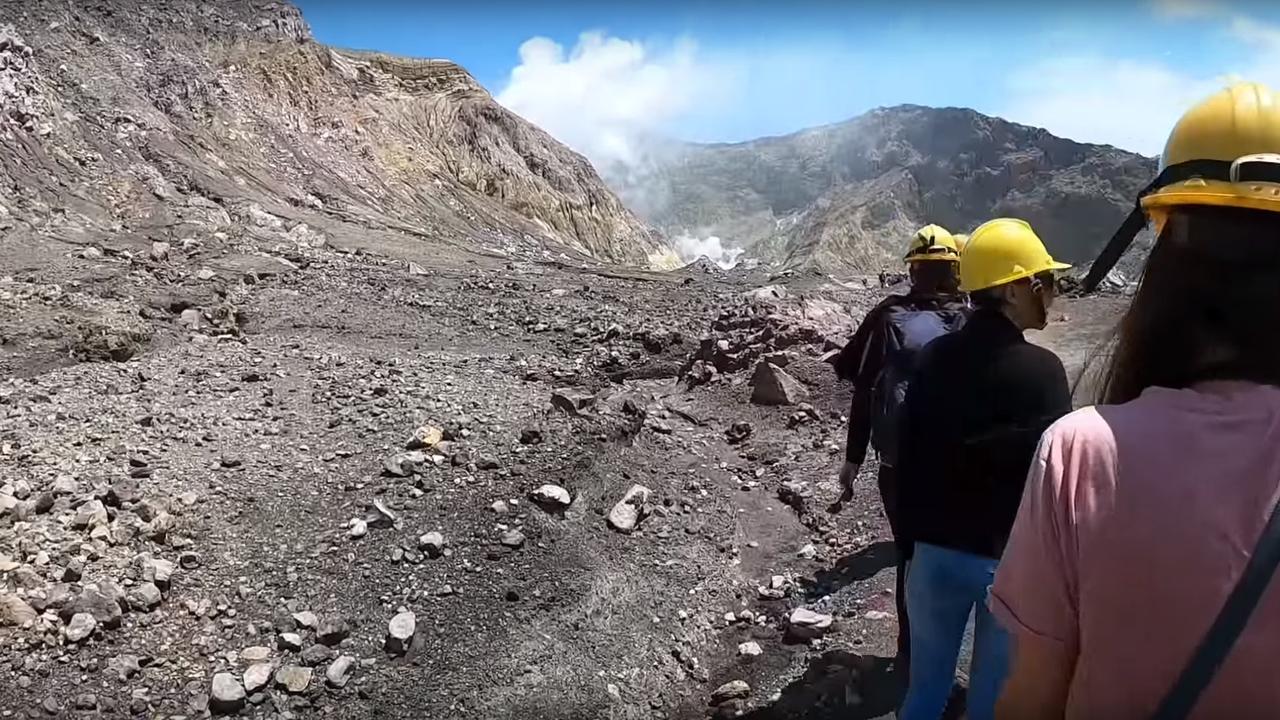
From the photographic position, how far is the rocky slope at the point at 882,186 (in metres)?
39.1

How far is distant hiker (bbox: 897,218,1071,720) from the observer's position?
2.28 meters

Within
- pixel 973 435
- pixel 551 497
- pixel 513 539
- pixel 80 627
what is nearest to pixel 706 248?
pixel 551 497

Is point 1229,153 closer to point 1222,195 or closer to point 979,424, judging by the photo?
point 1222,195

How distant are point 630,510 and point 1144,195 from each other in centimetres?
357

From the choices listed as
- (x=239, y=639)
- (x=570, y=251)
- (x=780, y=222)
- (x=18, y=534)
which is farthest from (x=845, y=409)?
(x=780, y=222)

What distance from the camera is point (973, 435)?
7.54ft

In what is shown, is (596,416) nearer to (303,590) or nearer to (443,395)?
(443,395)

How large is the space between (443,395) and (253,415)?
1.06 metres

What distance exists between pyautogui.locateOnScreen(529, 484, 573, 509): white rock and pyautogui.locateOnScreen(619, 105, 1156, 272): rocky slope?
1946 cm

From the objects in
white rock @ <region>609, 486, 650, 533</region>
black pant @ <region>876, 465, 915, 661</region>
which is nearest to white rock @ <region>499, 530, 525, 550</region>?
white rock @ <region>609, 486, 650, 533</region>

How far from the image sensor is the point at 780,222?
6550 centimetres

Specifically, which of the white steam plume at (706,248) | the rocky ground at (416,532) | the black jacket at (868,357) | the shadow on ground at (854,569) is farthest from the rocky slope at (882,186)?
the black jacket at (868,357)

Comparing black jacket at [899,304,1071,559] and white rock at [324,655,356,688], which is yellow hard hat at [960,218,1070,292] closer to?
black jacket at [899,304,1071,559]

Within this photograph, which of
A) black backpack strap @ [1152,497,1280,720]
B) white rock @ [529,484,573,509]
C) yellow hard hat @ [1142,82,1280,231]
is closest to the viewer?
black backpack strap @ [1152,497,1280,720]
